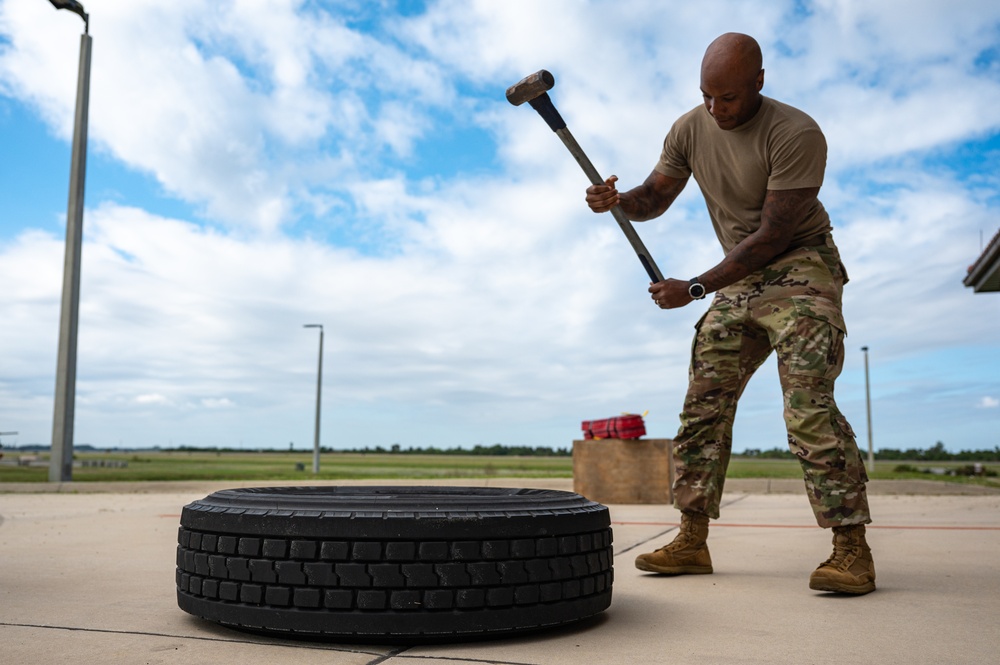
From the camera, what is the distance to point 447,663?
6.27ft

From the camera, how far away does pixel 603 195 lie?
11.8 ft

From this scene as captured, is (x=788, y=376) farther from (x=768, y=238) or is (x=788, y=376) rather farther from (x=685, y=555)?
(x=685, y=555)

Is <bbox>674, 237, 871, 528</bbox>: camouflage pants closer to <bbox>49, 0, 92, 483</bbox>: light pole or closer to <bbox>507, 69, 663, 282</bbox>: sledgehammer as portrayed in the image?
<bbox>507, 69, 663, 282</bbox>: sledgehammer

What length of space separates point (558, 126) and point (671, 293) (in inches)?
33.4

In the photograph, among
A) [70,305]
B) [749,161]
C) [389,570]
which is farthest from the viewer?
[70,305]

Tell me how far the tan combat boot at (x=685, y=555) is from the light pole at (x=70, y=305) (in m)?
10.5

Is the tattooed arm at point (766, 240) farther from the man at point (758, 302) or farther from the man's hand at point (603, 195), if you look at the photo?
the man's hand at point (603, 195)

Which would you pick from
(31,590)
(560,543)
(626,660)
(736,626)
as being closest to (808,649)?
(736,626)

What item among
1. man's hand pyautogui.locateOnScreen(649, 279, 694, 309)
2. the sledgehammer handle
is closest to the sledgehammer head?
the sledgehammer handle

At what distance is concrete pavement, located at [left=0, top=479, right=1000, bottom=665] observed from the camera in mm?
2020

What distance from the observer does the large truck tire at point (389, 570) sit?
2.05 meters

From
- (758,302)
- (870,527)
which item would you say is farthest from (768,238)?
(870,527)

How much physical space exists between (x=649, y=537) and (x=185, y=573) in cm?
317

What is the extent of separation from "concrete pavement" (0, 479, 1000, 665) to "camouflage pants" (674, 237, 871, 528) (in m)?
0.36
